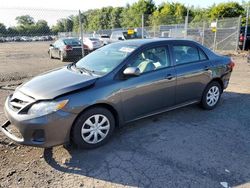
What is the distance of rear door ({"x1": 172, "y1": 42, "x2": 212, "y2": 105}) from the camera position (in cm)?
473

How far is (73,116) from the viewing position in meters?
3.50

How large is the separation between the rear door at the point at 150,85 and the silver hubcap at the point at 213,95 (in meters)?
1.09

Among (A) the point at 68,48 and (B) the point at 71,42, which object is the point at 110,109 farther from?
(B) the point at 71,42

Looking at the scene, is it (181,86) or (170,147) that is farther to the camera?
(181,86)

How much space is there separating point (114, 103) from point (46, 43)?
103ft

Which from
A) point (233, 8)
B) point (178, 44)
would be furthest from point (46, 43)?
point (178, 44)

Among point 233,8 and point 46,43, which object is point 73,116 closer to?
point 46,43

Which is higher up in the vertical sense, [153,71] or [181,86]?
[153,71]

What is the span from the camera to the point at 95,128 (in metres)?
3.80

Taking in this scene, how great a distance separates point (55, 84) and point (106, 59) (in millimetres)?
1096

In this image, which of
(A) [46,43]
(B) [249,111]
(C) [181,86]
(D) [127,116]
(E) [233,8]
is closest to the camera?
(D) [127,116]

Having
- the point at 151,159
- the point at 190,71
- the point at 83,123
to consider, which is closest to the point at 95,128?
the point at 83,123

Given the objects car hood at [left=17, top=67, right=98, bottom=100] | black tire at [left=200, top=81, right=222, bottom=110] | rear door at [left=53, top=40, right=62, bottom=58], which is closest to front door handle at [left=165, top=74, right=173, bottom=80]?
black tire at [left=200, top=81, right=222, bottom=110]

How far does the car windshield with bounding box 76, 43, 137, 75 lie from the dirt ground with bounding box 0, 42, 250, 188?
1.15m
